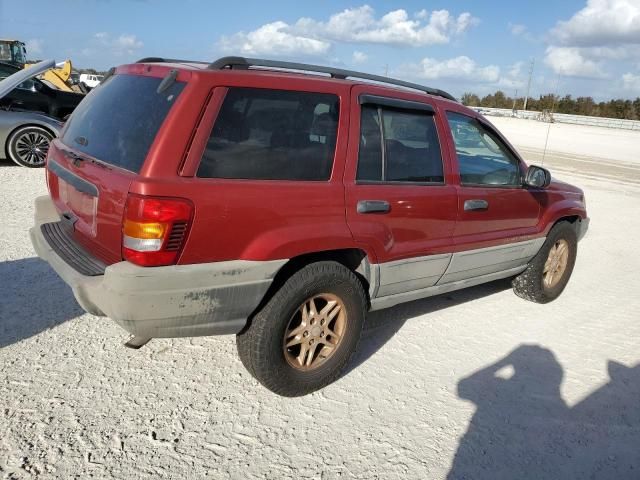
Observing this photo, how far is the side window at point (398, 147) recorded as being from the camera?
3.15 meters

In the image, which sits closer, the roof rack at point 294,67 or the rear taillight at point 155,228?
the rear taillight at point 155,228

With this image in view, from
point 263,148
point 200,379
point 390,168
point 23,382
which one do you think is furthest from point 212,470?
point 390,168

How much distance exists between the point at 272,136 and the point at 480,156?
79.9 inches

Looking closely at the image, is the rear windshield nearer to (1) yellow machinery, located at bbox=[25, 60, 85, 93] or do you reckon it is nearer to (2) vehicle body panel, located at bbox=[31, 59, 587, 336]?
(2) vehicle body panel, located at bbox=[31, 59, 587, 336]

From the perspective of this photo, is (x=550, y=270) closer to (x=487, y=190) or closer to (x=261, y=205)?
(x=487, y=190)

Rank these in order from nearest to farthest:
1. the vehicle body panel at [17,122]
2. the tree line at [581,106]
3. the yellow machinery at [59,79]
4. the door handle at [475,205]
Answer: the door handle at [475,205] < the vehicle body panel at [17,122] < the yellow machinery at [59,79] < the tree line at [581,106]

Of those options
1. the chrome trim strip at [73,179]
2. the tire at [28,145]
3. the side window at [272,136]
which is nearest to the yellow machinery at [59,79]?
the tire at [28,145]

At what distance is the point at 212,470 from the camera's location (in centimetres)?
246

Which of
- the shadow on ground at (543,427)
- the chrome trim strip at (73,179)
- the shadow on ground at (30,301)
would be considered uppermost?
the chrome trim strip at (73,179)

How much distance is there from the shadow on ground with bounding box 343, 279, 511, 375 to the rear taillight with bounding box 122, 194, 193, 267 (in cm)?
158

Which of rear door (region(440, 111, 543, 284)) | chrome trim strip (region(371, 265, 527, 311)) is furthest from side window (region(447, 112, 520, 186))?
chrome trim strip (region(371, 265, 527, 311))

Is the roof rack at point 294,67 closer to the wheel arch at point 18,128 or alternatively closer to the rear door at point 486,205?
the rear door at point 486,205

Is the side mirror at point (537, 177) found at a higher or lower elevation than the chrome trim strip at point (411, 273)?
higher

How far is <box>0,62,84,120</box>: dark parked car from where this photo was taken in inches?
360
